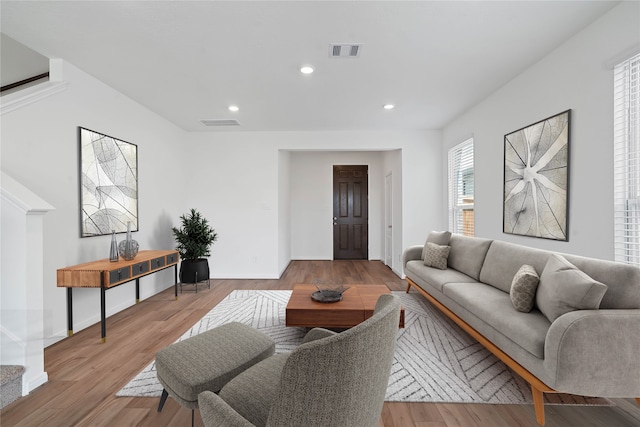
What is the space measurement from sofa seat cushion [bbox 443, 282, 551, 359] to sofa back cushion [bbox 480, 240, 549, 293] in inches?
3.8

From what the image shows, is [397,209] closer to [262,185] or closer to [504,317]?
[262,185]

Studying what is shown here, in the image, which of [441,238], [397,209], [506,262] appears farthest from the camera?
[397,209]

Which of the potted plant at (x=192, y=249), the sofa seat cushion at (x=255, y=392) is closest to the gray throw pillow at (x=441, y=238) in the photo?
the sofa seat cushion at (x=255, y=392)

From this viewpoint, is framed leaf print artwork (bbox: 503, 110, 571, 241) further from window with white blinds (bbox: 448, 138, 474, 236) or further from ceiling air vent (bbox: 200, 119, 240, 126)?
ceiling air vent (bbox: 200, 119, 240, 126)

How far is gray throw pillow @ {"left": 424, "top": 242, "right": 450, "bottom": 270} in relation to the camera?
375cm

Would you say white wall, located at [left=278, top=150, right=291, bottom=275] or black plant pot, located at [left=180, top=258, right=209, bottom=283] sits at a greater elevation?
white wall, located at [left=278, top=150, right=291, bottom=275]

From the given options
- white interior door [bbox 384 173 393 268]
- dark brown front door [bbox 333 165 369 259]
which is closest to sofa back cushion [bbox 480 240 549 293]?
white interior door [bbox 384 173 393 268]

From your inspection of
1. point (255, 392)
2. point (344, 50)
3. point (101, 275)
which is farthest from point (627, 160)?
point (101, 275)

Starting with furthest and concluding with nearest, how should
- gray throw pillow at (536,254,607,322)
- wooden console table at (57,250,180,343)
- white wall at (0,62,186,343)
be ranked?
wooden console table at (57,250,180,343) → white wall at (0,62,186,343) → gray throw pillow at (536,254,607,322)

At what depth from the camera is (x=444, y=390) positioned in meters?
2.02

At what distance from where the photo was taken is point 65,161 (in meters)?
2.90

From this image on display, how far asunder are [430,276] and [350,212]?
13.2 ft

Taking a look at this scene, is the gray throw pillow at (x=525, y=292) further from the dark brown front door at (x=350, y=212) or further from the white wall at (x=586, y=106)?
the dark brown front door at (x=350, y=212)

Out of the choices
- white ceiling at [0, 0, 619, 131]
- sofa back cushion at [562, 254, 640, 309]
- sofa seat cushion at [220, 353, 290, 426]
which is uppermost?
white ceiling at [0, 0, 619, 131]
